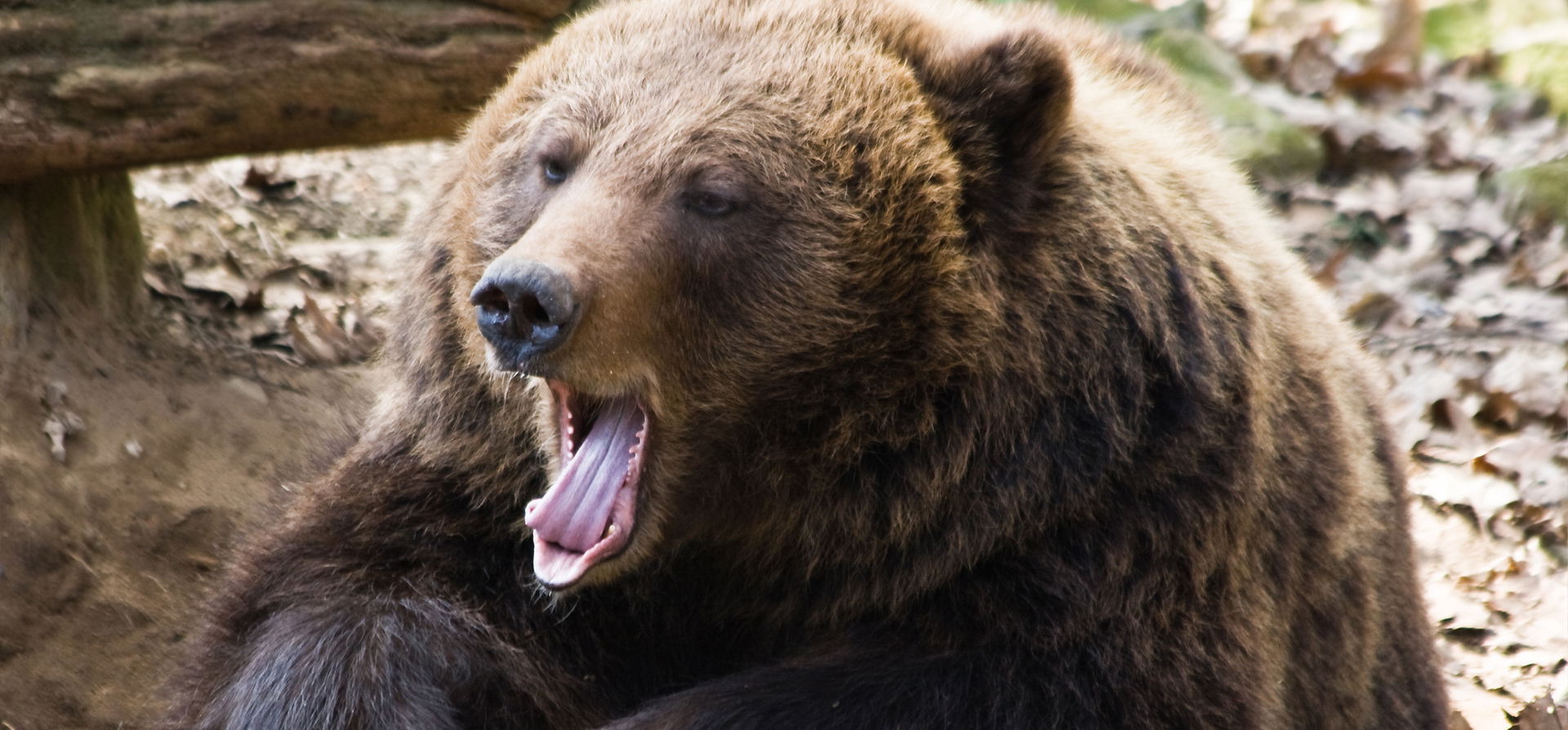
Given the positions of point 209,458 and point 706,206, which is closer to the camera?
point 706,206

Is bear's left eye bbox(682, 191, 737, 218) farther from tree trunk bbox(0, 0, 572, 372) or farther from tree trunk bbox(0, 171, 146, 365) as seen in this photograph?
tree trunk bbox(0, 171, 146, 365)

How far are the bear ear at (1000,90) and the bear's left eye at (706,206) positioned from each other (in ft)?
1.94

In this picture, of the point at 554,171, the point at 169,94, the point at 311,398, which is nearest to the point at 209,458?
→ the point at 311,398

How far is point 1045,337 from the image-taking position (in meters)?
3.77

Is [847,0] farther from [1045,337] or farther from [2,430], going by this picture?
[2,430]

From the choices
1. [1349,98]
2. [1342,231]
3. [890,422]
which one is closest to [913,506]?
[890,422]

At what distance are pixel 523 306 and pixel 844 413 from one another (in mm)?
879

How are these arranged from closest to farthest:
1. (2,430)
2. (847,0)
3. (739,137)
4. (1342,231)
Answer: (739,137)
(847,0)
(2,430)
(1342,231)

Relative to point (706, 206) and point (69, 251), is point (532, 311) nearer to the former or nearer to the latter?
point (706, 206)

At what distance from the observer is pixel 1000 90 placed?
377cm

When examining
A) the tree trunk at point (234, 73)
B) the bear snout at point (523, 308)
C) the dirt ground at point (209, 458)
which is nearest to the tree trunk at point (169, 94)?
the tree trunk at point (234, 73)

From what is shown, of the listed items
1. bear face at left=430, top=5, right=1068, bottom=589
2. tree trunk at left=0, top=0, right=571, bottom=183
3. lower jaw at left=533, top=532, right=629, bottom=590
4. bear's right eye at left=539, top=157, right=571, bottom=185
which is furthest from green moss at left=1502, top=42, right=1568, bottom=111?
lower jaw at left=533, top=532, right=629, bottom=590

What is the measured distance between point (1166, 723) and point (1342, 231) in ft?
19.5

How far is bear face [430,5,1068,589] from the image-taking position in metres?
3.68
